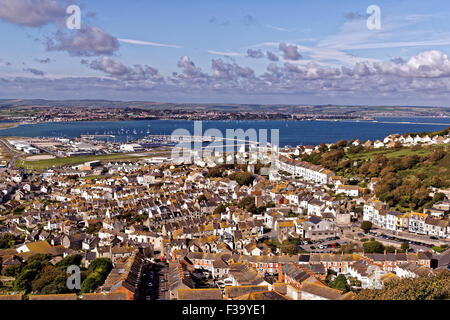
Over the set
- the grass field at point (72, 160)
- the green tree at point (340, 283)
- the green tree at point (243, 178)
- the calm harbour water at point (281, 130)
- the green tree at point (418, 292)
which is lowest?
the green tree at point (340, 283)

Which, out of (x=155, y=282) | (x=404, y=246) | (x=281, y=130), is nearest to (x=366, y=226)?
(x=404, y=246)

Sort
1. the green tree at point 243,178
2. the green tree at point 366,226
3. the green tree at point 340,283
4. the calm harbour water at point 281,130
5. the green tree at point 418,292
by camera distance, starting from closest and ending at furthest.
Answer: the green tree at point 418,292 < the green tree at point 340,283 < the green tree at point 366,226 < the green tree at point 243,178 < the calm harbour water at point 281,130

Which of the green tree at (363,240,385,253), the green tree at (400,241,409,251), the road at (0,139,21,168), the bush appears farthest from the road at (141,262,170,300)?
the road at (0,139,21,168)

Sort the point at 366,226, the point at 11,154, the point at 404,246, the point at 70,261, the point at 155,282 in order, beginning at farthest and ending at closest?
1. the point at 11,154
2. the point at 366,226
3. the point at 404,246
4. the point at 70,261
5. the point at 155,282

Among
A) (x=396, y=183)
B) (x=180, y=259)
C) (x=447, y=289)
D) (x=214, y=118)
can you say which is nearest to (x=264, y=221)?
(x=180, y=259)

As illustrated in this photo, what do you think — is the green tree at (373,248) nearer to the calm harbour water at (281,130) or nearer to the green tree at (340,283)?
the green tree at (340,283)

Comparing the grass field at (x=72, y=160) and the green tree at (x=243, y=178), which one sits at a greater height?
the green tree at (x=243, y=178)

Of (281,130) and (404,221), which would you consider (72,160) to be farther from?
(281,130)

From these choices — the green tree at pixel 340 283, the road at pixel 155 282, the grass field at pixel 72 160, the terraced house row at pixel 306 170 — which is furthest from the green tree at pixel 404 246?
the grass field at pixel 72 160

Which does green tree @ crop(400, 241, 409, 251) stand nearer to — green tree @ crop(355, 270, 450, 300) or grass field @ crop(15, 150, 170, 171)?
green tree @ crop(355, 270, 450, 300)

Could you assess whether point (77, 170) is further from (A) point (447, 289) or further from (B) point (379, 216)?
(A) point (447, 289)

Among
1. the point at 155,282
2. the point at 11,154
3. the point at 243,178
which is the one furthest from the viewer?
the point at 11,154
